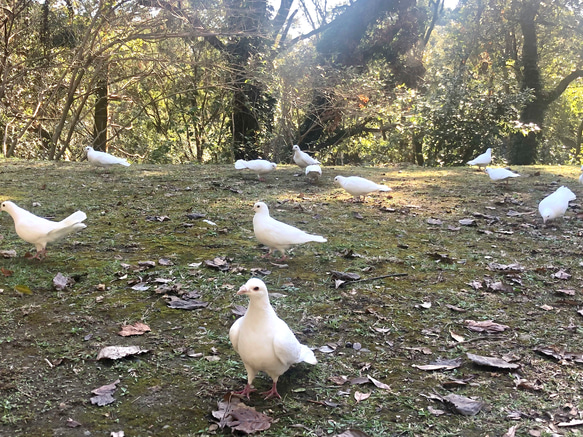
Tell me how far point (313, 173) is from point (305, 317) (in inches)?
206

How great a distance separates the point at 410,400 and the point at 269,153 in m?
13.2

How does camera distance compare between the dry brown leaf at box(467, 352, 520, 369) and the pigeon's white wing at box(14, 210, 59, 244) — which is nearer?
the dry brown leaf at box(467, 352, 520, 369)

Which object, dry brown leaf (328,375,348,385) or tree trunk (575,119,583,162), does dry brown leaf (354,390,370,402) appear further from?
tree trunk (575,119,583,162)

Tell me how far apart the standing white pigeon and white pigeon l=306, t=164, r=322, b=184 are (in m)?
5.83

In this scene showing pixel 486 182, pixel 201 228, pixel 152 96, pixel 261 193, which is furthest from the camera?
pixel 152 96

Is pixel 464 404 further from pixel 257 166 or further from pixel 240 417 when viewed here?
pixel 257 166

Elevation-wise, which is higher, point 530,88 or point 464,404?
point 530,88

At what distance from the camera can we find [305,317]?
325 cm

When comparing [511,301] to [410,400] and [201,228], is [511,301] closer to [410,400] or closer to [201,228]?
[410,400]

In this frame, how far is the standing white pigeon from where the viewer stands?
2350mm

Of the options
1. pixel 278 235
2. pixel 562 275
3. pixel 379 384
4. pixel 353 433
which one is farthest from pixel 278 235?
pixel 562 275

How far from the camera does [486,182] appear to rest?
8.57 m

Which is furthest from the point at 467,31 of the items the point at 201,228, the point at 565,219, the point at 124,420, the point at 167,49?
the point at 124,420

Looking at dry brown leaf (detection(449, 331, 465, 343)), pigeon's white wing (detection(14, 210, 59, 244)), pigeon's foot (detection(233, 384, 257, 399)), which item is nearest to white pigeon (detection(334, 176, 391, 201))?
dry brown leaf (detection(449, 331, 465, 343))
